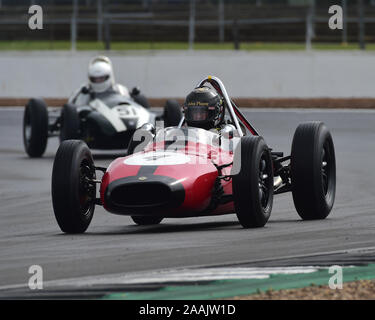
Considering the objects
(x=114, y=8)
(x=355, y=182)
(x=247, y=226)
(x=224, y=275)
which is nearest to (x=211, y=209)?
(x=247, y=226)

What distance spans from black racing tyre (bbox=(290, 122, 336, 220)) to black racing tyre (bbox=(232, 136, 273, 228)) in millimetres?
653

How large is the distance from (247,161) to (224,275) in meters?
2.34

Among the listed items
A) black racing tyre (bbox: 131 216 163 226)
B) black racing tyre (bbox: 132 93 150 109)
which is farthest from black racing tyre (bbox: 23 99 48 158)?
black racing tyre (bbox: 131 216 163 226)

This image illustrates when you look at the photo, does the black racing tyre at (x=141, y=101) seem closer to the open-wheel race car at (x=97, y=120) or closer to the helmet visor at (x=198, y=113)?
the open-wheel race car at (x=97, y=120)

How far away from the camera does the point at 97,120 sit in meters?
18.2

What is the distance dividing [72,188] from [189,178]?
3.25ft

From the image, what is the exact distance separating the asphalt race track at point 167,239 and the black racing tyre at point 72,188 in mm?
171

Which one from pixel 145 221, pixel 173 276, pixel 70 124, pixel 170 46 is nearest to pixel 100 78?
pixel 70 124

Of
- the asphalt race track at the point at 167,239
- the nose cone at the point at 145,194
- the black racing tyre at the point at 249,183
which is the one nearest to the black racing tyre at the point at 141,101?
the asphalt race track at the point at 167,239

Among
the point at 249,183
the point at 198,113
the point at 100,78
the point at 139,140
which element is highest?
the point at 100,78

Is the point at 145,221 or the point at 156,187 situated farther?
the point at 145,221

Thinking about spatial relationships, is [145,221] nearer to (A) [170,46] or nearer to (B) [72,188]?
(B) [72,188]

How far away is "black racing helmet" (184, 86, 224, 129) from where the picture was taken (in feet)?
35.4

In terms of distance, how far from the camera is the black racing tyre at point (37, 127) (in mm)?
18609
